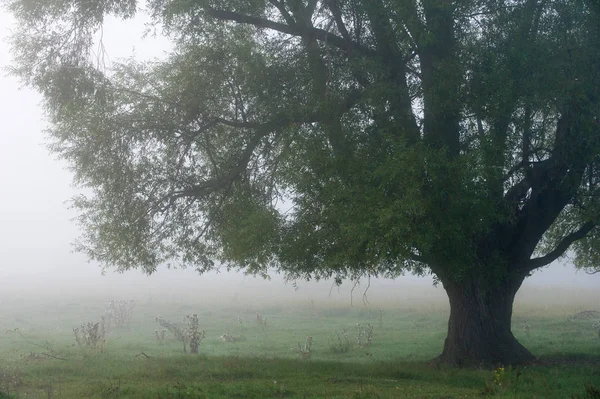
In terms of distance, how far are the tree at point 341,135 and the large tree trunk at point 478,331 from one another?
2.1 inches

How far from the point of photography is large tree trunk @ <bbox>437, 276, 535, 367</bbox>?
54.5 feet

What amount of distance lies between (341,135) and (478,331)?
22.1ft

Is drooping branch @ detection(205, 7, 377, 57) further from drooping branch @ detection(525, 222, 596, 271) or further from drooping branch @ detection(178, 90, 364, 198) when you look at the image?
drooping branch @ detection(525, 222, 596, 271)

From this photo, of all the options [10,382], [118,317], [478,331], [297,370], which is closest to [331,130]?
[297,370]

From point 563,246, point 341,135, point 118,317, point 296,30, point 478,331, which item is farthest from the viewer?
point 118,317

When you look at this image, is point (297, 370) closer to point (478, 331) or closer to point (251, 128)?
point (478, 331)

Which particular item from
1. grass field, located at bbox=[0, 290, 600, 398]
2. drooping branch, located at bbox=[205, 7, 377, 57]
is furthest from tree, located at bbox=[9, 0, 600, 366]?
grass field, located at bbox=[0, 290, 600, 398]

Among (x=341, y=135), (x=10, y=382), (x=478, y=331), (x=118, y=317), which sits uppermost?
(x=341, y=135)

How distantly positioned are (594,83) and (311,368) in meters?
9.29

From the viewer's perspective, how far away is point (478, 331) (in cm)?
1681

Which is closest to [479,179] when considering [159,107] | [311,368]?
[311,368]

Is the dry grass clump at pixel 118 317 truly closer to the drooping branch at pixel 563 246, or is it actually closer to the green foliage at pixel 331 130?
the green foliage at pixel 331 130

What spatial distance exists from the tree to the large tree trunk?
0.05 m

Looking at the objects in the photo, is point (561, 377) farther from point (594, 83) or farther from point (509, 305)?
point (594, 83)
